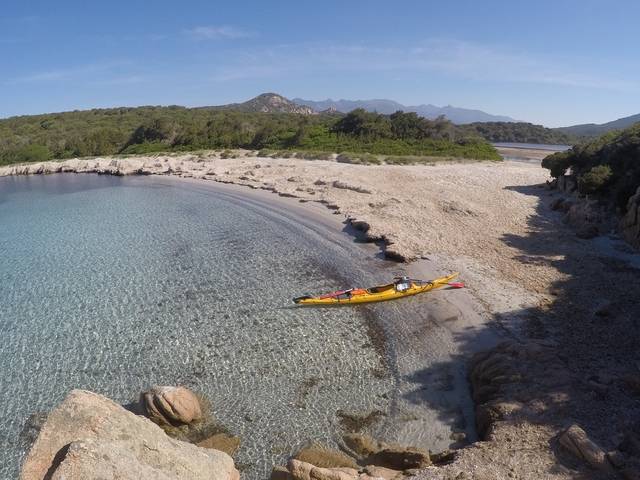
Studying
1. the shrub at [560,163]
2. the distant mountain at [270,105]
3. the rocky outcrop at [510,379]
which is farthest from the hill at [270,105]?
the rocky outcrop at [510,379]

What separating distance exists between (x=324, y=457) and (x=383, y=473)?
4.06 feet

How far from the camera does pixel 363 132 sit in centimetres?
5462

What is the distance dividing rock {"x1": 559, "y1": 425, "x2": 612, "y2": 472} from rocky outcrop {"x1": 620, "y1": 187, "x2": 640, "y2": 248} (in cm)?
1395

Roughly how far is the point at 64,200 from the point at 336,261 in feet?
87.0

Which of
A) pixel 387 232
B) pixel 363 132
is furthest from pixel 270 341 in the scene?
pixel 363 132

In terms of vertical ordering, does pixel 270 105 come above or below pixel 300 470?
above

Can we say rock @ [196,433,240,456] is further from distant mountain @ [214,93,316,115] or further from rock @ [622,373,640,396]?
distant mountain @ [214,93,316,115]

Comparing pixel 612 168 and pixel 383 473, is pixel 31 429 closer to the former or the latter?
pixel 383 473

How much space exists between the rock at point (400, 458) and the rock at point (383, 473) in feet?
0.76

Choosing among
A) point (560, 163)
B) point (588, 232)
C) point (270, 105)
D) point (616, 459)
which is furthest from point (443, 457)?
point (270, 105)

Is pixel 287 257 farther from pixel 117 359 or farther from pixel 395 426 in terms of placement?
pixel 395 426

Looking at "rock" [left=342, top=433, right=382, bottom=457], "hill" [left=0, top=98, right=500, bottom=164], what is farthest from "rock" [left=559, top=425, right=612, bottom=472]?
"hill" [left=0, top=98, right=500, bottom=164]

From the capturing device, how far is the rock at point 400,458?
314 inches

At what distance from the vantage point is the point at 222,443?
8766 millimetres
